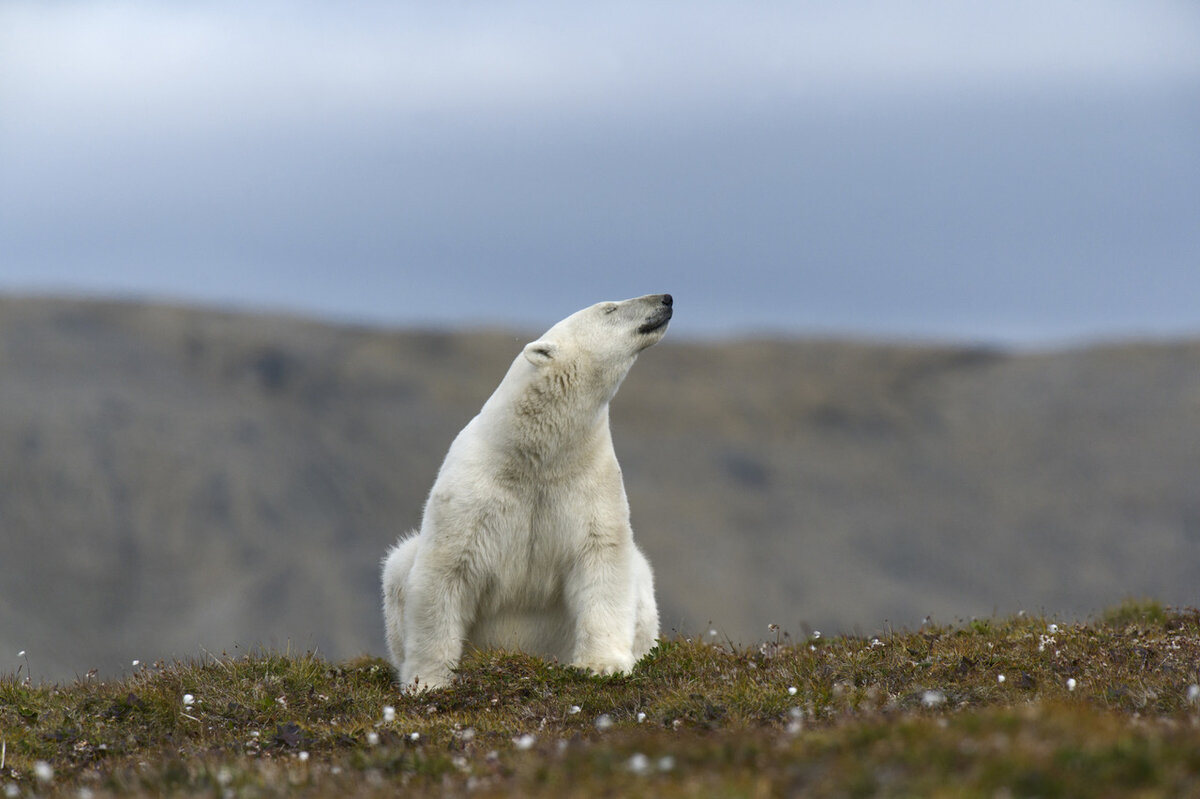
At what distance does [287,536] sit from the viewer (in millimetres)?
86062

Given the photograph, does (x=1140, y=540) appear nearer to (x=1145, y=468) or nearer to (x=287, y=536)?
(x=1145, y=468)

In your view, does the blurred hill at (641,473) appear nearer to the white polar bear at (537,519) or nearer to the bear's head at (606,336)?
the white polar bear at (537,519)

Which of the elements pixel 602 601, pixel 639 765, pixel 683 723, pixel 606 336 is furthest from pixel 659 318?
pixel 639 765

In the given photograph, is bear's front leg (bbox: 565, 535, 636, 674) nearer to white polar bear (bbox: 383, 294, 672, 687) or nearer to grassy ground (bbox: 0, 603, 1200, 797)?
white polar bear (bbox: 383, 294, 672, 687)

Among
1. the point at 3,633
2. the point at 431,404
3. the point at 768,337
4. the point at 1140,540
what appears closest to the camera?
the point at 3,633

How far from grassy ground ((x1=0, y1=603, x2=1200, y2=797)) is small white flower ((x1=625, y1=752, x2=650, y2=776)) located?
2 centimetres

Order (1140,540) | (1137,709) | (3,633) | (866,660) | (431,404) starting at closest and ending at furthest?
1. (1137,709)
2. (866,660)
3. (3,633)
4. (1140,540)
5. (431,404)

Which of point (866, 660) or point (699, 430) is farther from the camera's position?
point (699, 430)

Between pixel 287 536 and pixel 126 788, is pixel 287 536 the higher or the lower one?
the lower one

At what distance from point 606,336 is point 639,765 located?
5.29 metres

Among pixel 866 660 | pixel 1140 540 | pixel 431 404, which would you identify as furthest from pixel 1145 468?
pixel 866 660

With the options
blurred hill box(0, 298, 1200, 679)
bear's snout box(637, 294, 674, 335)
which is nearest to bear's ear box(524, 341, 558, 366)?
bear's snout box(637, 294, 674, 335)

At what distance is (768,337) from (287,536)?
1746 inches

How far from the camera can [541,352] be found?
9727 mm
